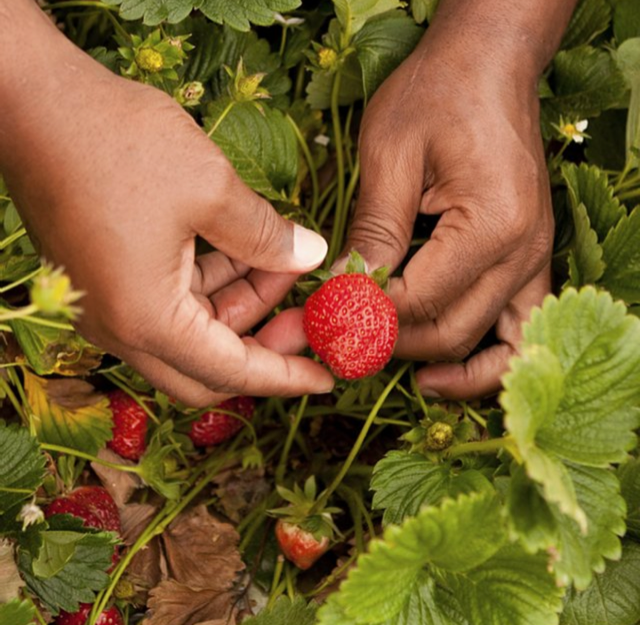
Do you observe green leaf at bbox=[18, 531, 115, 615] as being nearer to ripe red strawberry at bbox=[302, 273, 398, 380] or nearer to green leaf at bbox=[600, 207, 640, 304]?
ripe red strawberry at bbox=[302, 273, 398, 380]

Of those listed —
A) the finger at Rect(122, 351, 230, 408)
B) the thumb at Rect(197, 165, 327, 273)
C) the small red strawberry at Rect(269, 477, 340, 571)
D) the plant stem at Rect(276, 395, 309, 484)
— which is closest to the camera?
the thumb at Rect(197, 165, 327, 273)

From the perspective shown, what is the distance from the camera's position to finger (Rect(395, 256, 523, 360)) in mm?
910

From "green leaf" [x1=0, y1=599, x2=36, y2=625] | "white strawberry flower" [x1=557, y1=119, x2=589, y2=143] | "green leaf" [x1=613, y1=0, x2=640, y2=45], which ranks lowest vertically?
"green leaf" [x1=0, y1=599, x2=36, y2=625]

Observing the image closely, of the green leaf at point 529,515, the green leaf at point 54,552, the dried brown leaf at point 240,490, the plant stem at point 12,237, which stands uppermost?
the green leaf at point 529,515

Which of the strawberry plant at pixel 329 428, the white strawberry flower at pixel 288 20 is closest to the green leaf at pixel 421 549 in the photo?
the strawberry plant at pixel 329 428

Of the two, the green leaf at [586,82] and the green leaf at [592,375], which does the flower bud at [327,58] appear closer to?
the green leaf at [586,82]

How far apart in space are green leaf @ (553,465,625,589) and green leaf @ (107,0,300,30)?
1.79ft

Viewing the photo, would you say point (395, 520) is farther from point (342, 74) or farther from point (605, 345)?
point (342, 74)

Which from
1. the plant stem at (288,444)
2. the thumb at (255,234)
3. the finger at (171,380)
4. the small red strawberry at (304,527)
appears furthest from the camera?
the plant stem at (288,444)

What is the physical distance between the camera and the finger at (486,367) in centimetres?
96

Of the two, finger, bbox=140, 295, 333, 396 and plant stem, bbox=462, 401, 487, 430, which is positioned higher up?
finger, bbox=140, 295, 333, 396

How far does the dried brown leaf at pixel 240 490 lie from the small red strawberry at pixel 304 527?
0.33 ft

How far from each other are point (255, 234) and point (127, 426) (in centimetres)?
39

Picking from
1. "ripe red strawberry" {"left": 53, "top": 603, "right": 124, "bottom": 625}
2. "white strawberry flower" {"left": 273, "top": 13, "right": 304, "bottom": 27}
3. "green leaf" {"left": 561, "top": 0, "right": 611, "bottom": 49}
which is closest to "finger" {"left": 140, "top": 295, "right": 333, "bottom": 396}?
"ripe red strawberry" {"left": 53, "top": 603, "right": 124, "bottom": 625}
